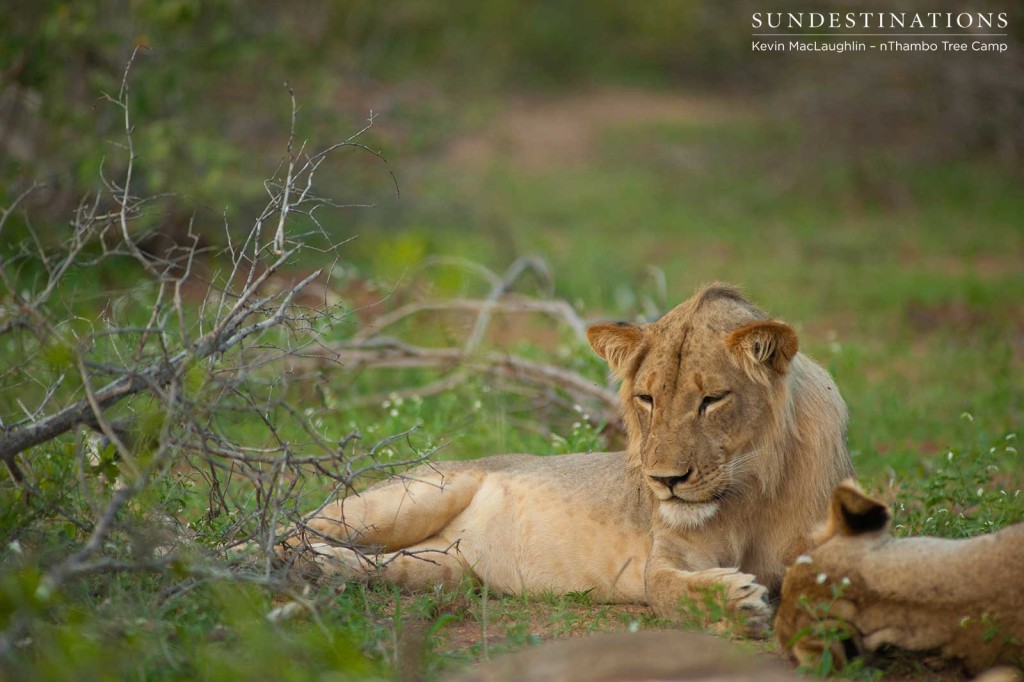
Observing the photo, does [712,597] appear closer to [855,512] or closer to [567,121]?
[855,512]

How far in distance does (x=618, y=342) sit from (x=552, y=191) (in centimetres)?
947

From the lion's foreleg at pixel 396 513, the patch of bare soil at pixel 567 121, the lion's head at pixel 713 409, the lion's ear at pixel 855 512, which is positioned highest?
the patch of bare soil at pixel 567 121

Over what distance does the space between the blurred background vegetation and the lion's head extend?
680 millimetres

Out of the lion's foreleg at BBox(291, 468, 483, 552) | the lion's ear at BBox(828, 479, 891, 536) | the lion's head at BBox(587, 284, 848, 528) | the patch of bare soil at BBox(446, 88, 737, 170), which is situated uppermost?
the patch of bare soil at BBox(446, 88, 737, 170)

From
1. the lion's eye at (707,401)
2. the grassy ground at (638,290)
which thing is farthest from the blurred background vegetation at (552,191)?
the lion's eye at (707,401)

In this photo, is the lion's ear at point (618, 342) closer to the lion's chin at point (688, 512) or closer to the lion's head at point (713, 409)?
the lion's head at point (713, 409)

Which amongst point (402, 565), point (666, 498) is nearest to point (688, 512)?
point (666, 498)

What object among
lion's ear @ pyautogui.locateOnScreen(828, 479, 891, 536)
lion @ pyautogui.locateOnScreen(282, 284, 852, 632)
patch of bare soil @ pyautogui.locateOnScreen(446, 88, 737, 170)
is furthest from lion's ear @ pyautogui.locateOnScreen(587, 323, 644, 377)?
patch of bare soil @ pyautogui.locateOnScreen(446, 88, 737, 170)

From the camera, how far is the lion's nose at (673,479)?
355cm

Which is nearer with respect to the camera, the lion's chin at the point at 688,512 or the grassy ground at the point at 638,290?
the grassy ground at the point at 638,290

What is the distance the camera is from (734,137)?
14.7 metres

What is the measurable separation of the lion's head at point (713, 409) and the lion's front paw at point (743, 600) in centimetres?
20

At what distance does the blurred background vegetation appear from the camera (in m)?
5.82

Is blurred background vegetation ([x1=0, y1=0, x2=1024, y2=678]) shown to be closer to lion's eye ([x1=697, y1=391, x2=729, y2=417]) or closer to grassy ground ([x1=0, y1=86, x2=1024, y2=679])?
grassy ground ([x1=0, y1=86, x2=1024, y2=679])
